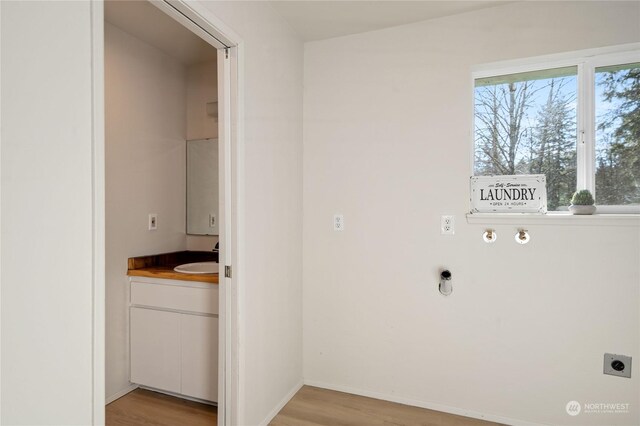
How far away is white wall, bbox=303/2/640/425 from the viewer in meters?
1.99

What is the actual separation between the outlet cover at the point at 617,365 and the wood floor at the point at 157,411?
229cm

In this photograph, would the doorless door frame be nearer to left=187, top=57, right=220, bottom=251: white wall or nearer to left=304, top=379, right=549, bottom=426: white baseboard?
left=304, top=379, right=549, bottom=426: white baseboard

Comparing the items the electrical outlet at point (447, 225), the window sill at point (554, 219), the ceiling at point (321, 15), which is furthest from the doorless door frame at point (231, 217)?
the window sill at point (554, 219)

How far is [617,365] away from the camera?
6.38 ft

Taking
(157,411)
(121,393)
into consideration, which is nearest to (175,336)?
(157,411)

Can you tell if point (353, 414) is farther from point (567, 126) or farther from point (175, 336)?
point (567, 126)

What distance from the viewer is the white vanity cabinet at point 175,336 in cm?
224

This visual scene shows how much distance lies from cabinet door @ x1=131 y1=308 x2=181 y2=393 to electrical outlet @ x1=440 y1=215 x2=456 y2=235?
1814 mm
